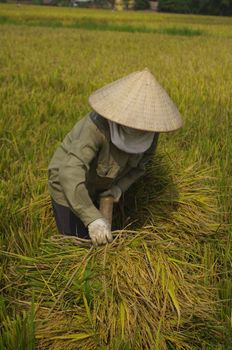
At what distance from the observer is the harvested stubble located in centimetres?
129

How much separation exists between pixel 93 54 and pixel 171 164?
5643mm

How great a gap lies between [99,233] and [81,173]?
213 millimetres

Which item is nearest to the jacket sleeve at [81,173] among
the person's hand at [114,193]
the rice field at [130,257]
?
the rice field at [130,257]

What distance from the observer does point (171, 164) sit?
2148 mm

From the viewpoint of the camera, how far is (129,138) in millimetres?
1566

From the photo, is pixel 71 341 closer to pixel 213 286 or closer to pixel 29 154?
pixel 213 286

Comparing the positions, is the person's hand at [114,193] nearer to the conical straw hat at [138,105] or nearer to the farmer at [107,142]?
the farmer at [107,142]

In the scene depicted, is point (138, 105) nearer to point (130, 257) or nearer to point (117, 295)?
point (130, 257)

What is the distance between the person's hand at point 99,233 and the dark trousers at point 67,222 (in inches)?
11.3

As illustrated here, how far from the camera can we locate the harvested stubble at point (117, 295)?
1.29 meters

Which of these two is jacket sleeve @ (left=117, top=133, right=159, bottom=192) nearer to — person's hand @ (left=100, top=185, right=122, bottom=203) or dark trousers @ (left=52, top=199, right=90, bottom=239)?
person's hand @ (left=100, top=185, right=122, bottom=203)

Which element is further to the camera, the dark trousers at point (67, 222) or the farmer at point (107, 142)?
the dark trousers at point (67, 222)

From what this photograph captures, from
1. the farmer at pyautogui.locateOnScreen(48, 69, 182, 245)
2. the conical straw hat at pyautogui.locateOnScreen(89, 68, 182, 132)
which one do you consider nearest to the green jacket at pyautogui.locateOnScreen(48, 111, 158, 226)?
the farmer at pyautogui.locateOnScreen(48, 69, 182, 245)

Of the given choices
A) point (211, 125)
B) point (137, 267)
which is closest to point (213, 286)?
point (137, 267)
